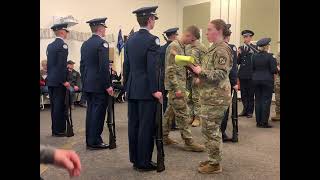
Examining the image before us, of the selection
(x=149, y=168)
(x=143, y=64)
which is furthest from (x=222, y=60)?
(x=149, y=168)

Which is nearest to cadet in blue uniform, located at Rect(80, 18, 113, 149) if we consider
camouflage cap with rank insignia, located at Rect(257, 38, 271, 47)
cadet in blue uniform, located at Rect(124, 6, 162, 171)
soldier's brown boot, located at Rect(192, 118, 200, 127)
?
cadet in blue uniform, located at Rect(124, 6, 162, 171)

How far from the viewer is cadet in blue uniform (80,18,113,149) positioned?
16.3ft

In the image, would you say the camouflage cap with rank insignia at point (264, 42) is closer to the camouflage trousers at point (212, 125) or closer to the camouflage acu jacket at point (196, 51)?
the camouflage acu jacket at point (196, 51)

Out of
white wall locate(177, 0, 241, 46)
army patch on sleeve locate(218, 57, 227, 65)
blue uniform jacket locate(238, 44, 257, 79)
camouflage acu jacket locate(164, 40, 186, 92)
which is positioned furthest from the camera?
white wall locate(177, 0, 241, 46)

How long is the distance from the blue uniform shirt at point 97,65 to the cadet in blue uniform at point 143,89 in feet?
2.86

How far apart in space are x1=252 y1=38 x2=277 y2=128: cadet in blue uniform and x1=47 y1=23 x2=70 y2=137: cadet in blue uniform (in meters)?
3.29

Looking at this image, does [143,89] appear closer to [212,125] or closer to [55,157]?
[212,125]

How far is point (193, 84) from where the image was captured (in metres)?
6.08

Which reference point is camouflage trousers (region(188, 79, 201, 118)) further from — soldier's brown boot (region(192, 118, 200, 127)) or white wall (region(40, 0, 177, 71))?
white wall (region(40, 0, 177, 71))

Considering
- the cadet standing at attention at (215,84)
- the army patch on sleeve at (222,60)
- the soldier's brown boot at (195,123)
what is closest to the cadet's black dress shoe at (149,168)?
the cadet standing at attention at (215,84)

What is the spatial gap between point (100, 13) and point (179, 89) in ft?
23.2
